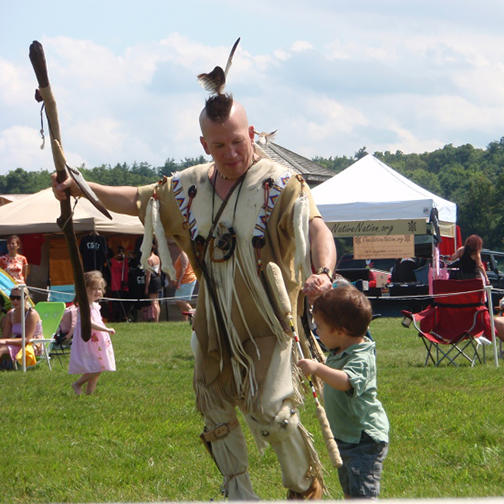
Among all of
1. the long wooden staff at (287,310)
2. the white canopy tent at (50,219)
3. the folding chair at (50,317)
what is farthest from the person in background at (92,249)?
the long wooden staff at (287,310)

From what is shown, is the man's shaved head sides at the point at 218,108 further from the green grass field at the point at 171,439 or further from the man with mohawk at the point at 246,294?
the green grass field at the point at 171,439

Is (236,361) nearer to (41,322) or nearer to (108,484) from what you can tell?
(108,484)

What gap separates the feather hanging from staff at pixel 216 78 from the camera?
4.03 metres

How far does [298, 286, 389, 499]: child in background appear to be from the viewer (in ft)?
12.1

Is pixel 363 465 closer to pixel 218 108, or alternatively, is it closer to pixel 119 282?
pixel 218 108

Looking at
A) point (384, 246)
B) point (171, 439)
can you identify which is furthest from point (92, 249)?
point (171, 439)

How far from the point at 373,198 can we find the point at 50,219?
6.43 meters

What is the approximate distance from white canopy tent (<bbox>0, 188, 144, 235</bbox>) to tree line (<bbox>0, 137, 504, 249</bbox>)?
2011 millimetres

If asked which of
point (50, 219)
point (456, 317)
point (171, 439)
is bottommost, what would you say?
point (171, 439)

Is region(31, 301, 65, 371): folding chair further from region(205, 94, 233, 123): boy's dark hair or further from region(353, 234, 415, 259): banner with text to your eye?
region(205, 94, 233, 123): boy's dark hair

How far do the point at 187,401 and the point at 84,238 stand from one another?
1021 cm

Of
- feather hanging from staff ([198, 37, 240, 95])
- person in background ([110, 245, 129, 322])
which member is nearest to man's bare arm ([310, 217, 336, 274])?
feather hanging from staff ([198, 37, 240, 95])

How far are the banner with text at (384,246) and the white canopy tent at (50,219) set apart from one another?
436 cm

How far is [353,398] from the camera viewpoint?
369cm
